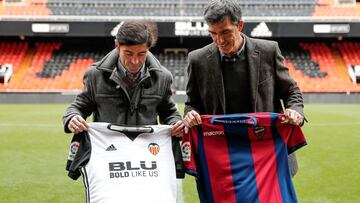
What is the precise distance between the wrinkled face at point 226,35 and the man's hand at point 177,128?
501 mm

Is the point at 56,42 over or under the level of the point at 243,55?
under

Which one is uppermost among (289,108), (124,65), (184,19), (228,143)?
(124,65)

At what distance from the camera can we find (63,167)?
655 centimetres

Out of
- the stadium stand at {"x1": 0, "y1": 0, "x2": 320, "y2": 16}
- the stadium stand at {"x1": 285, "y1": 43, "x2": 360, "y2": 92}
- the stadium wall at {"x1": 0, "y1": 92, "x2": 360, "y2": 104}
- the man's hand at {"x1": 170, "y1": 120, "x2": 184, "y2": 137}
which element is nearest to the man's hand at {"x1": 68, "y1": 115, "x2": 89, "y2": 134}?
the man's hand at {"x1": 170, "y1": 120, "x2": 184, "y2": 137}

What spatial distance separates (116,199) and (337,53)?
82.4ft

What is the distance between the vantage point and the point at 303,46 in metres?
26.8

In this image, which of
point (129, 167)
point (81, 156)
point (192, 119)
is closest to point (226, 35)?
point (192, 119)

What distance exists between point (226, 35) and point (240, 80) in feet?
1.08

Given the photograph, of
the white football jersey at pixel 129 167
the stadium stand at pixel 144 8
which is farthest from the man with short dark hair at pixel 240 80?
the stadium stand at pixel 144 8

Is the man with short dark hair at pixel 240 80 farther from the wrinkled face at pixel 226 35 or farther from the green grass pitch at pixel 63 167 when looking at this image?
the green grass pitch at pixel 63 167

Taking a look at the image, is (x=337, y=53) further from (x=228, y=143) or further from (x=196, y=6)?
(x=228, y=143)

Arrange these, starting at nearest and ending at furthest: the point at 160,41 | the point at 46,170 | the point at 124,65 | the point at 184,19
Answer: the point at 124,65, the point at 46,170, the point at 184,19, the point at 160,41

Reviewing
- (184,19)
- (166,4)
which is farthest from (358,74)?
(166,4)

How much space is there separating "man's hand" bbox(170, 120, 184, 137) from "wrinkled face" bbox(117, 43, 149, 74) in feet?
1.38
